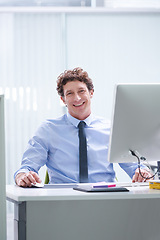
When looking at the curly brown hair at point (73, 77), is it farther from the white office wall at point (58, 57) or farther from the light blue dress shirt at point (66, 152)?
the white office wall at point (58, 57)

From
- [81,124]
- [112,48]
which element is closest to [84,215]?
[81,124]

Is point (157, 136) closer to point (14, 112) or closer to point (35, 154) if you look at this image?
point (35, 154)

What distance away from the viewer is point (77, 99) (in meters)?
2.62

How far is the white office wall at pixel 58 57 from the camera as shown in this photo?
191 inches

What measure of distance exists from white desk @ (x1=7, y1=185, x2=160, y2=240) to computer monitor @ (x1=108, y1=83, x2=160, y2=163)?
19 cm

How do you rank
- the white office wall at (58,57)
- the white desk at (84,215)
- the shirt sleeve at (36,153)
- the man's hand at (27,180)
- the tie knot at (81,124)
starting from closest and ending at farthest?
the white desk at (84,215), the man's hand at (27,180), the shirt sleeve at (36,153), the tie knot at (81,124), the white office wall at (58,57)

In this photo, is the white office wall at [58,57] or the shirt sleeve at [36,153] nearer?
the shirt sleeve at [36,153]

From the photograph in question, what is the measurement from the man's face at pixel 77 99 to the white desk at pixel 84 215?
0.77 m

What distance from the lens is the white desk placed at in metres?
1.76

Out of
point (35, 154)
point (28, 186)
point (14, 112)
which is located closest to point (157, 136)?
point (28, 186)

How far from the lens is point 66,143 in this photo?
2.52 metres

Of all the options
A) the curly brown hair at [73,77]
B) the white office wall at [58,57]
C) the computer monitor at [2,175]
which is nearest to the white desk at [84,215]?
the computer monitor at [2,175]

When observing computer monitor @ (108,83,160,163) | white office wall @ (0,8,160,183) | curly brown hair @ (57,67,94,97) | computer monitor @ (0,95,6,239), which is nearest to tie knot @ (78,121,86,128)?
curly brown hair @ (57,67,94,97)

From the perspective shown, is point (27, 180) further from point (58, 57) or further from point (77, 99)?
point (58, 57)
